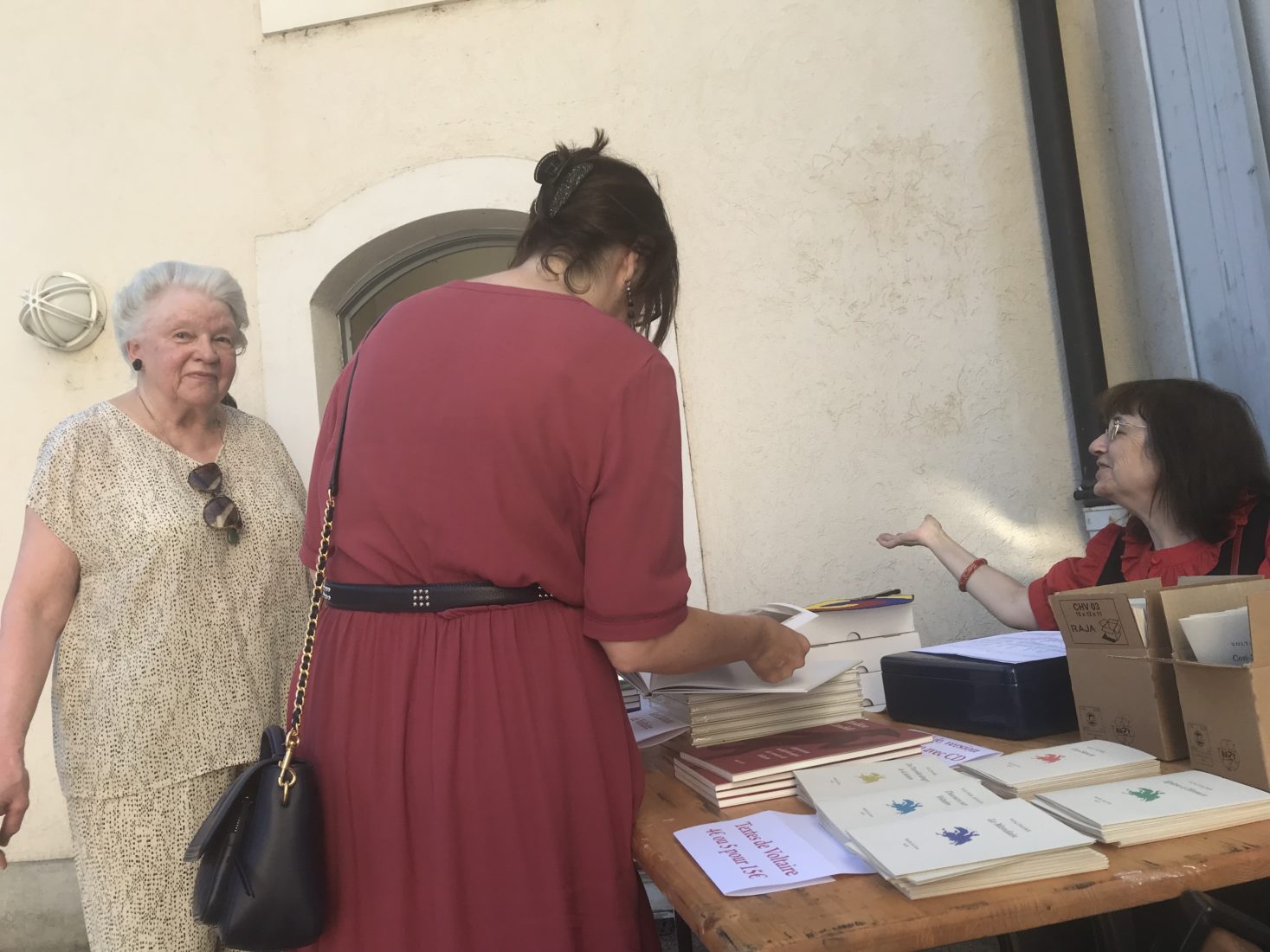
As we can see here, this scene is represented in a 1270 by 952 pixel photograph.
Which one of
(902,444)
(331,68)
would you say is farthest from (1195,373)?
(331,68)

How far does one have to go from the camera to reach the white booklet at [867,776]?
1.30 meters

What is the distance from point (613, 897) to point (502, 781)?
24 centimetres

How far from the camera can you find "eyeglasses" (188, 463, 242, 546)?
224 cm

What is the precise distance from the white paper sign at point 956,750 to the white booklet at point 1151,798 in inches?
10.5

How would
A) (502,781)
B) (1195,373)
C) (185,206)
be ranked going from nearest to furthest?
(502,781) < (1195,373) < (185,206)

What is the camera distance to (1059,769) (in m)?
1.31

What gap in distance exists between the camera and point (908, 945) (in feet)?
2.99

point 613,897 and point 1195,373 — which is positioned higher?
point 1195,373

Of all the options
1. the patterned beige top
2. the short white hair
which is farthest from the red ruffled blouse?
the short white hair

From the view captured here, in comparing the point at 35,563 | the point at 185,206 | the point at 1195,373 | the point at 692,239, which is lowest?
the point at 35,563

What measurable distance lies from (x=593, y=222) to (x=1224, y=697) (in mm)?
1147

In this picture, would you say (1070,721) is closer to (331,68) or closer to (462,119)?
(462,119)

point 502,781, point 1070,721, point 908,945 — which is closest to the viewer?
point 908,945

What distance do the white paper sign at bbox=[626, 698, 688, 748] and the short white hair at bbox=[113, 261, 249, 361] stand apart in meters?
1.50
